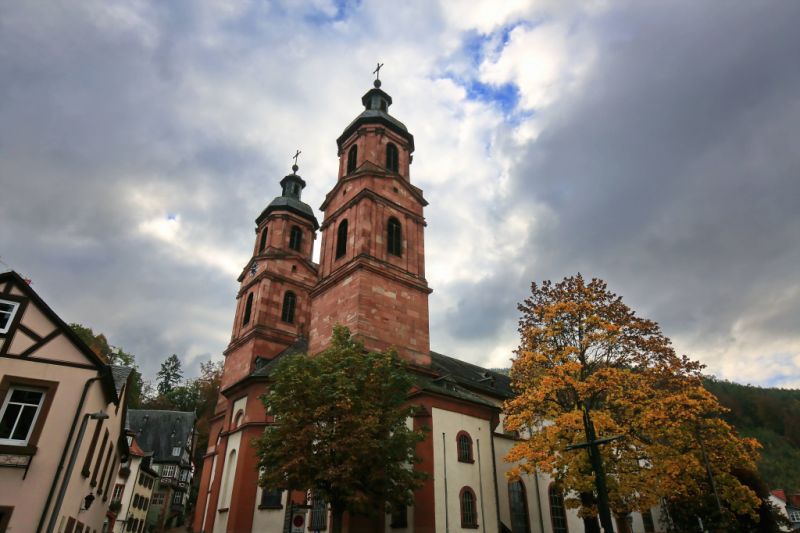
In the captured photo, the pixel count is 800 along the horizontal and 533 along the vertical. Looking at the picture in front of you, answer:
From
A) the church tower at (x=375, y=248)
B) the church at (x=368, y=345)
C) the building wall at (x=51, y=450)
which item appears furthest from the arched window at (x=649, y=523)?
the building wall at (x=51, y=450)

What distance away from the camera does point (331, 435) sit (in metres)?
17.1

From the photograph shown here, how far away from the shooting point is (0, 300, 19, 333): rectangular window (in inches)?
Result: 551

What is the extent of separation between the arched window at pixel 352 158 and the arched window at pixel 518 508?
71.2 feet

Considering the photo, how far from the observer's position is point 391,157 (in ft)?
113

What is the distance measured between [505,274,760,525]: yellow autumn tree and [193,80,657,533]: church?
4.24 m

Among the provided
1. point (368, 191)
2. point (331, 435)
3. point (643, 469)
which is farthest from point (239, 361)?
point (643, 469)

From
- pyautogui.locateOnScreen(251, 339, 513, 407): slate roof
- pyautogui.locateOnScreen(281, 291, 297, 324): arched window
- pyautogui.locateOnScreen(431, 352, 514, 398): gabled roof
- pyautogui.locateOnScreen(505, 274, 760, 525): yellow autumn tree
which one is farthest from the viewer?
pyautogui.locateOnScreen(281, 291, 297, 324): arched window

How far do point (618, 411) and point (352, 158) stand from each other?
23756 mm

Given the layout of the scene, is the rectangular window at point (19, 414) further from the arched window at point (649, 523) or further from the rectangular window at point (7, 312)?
the arched window at point (649, 523)

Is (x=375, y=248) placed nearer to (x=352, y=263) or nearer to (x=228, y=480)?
(x=352, y=263)

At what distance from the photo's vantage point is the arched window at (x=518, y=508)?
23609 mm

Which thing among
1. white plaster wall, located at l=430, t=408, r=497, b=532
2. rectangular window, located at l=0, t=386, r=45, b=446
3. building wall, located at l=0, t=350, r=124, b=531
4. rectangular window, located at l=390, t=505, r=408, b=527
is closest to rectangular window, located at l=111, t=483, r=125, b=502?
building wall, located at l=0, t=350, r=124, b=531

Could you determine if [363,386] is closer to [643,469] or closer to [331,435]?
[331,435]

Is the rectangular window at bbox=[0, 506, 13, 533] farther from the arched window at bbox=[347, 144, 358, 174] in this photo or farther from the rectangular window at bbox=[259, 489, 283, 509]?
the arched window at bbox=[347, 144, 358, 174]
